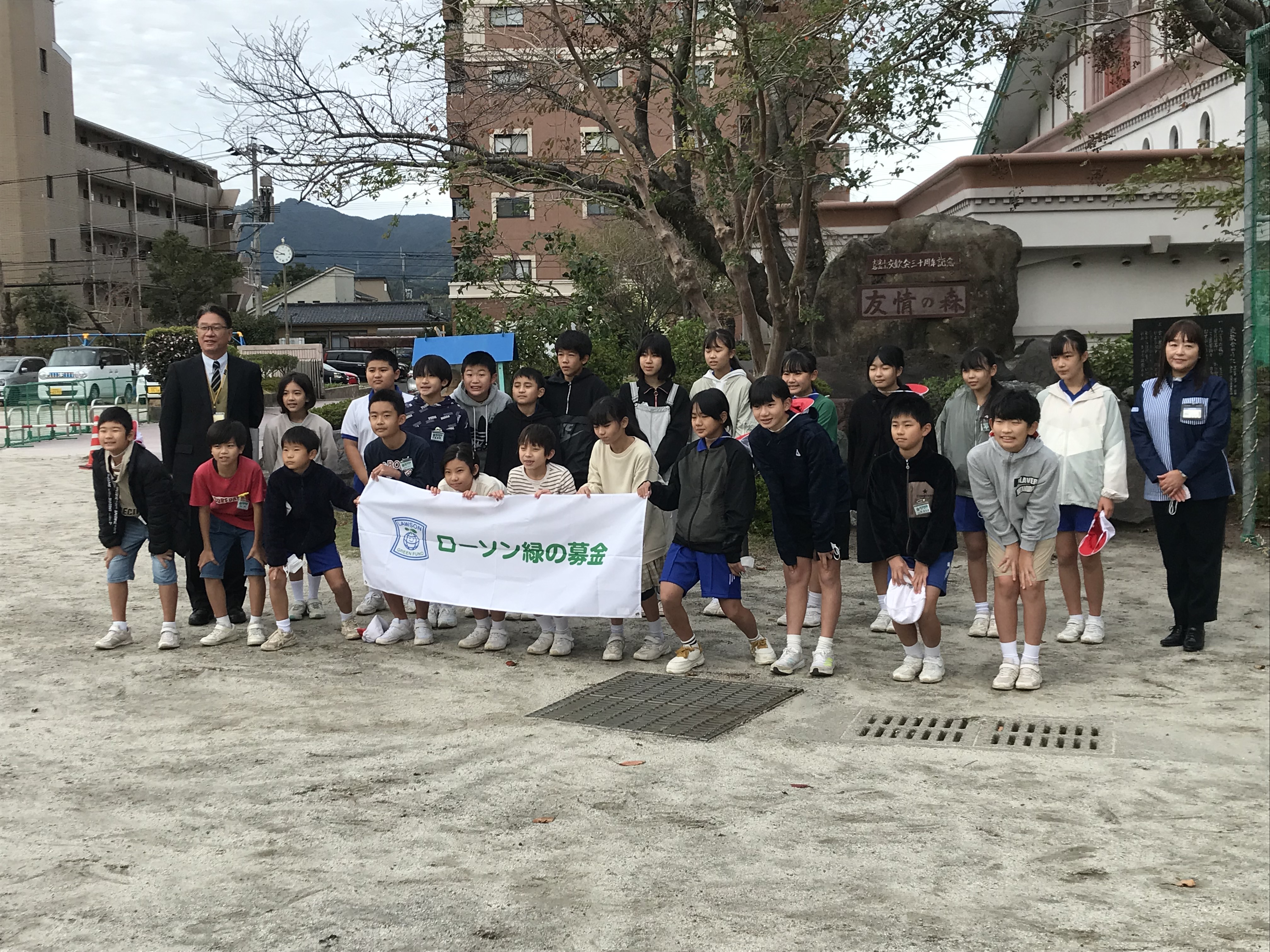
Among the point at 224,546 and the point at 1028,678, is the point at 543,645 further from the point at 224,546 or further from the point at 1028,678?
the point at 1028,678

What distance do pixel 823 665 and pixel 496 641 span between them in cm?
205

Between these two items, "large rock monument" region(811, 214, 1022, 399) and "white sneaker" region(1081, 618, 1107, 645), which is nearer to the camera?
"white sneaker" region(1081, 618, 1107, 645)

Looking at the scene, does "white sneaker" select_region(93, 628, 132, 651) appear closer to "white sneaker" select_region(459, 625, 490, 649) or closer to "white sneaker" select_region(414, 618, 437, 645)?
"white sneaker" select_region(414, 618, 437, 645)

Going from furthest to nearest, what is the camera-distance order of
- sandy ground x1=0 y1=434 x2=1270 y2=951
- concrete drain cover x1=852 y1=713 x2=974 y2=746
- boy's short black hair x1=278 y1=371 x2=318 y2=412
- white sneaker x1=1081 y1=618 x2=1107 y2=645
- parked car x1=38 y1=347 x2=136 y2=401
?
parked car x1=38 y1=347 x2=136 y2=401
boy's short black hair x1=278 y1=371 x2=318 y2=412
white sneaker x1=1081 y1=618 x2=1107 y2=645
concrete drain cover x1=852 y1=713 x2=974 y2=746
sandy ground x1=0 y1=434 x2=1270 y2=951

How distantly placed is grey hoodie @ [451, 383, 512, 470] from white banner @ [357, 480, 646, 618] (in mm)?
645

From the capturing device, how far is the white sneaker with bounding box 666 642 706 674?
6820 mm

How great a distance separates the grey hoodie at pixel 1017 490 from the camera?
625 centimetres

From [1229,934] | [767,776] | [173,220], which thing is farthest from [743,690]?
[173,220]

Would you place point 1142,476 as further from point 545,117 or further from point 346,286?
point 346,286

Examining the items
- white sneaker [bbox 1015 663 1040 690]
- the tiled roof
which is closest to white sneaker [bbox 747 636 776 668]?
white sneaker [bbox 1015 663 1040 690]

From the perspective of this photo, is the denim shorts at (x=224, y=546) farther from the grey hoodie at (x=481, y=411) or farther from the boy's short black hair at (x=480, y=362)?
the boy's short black hair at (x=480, y=362)

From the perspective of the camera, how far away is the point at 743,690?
6.41 meters

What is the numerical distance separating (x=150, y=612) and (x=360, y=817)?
Result: 4.58 meters

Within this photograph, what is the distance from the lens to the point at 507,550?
24.0 feet
